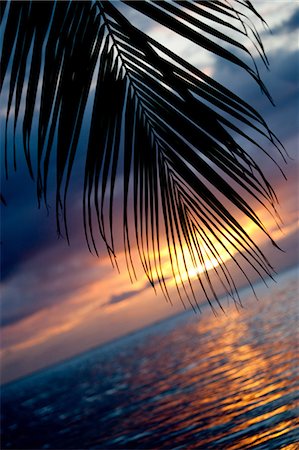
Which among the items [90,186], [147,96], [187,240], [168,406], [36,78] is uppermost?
[36,78]

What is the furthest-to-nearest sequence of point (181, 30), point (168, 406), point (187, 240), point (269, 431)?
point (168, 406)
point (269, 431)
point (187, 240)
point (181, 30)

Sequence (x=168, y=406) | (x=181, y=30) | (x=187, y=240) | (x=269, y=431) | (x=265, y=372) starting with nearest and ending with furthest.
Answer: (x=181, y=30) < (x=187, y=240) < (x=269, y=431) < (x=265, y=372) < (x=168, y=406)

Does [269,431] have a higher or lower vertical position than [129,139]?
lower

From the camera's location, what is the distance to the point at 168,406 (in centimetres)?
1955

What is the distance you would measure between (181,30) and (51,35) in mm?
328

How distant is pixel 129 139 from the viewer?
1317mm

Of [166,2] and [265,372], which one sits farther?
[265,372]

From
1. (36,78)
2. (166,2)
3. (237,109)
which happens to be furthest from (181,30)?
(36,78)

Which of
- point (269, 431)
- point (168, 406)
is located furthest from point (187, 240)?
point (168, 406)

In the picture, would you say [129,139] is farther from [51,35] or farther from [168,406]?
[168,406]

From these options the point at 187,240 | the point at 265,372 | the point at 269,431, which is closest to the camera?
the point at 187,240

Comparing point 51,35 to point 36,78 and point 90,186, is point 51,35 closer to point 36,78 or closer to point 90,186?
point 36,78

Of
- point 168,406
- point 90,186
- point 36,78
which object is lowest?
point 168,406

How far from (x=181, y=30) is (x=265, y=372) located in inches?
713
